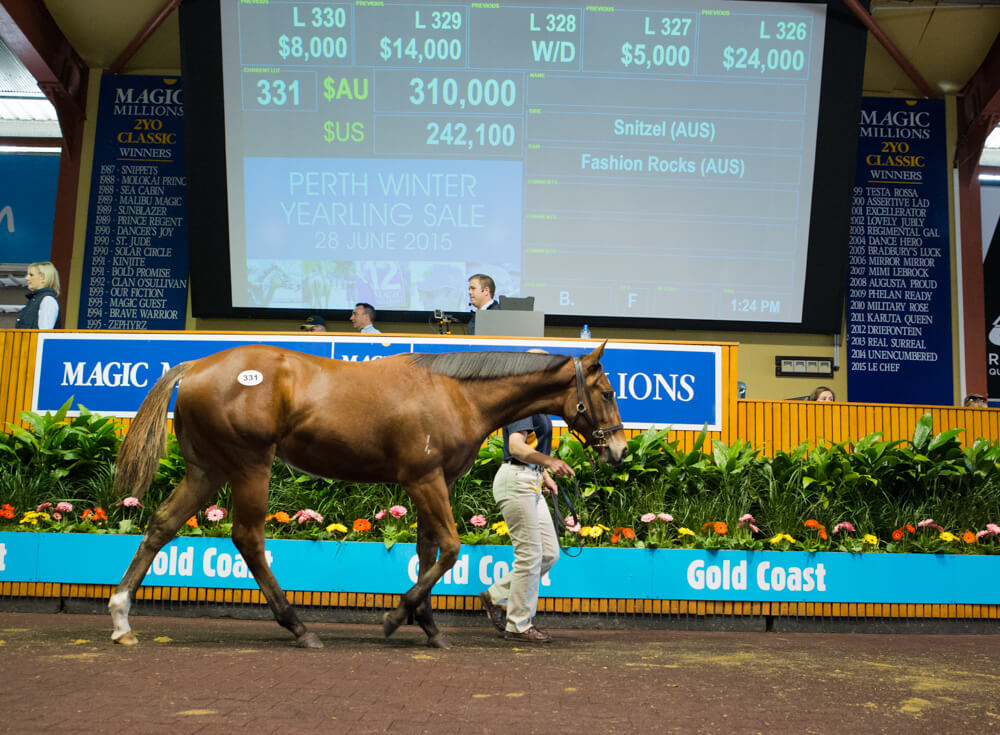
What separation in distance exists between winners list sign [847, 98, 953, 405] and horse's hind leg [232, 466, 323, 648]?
10.9 m

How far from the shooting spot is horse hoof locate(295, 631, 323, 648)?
4949mm

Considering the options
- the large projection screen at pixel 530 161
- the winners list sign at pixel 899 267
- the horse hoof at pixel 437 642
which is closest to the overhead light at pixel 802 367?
the winners list sign at pixel 899 267

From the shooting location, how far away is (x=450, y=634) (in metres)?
6.04

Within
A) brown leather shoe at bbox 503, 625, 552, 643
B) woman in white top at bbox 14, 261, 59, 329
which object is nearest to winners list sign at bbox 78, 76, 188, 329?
woman in white top at bbox 14, 261, 59, 329

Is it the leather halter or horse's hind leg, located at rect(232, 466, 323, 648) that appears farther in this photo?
the leather halter

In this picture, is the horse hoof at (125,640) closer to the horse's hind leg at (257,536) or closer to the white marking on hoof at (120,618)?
the white marking on hoof at (120,618)

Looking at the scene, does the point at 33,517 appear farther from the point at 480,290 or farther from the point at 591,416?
the point at 591,416

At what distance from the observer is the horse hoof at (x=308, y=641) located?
4.95 meters

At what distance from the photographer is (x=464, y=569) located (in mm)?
6602

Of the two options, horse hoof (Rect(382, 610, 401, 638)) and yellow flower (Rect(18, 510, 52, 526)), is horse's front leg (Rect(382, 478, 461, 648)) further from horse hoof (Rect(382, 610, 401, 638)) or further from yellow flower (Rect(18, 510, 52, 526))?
yellow flower (Rect(18, 510, 52, 526))

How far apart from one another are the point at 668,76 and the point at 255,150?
18.7ft

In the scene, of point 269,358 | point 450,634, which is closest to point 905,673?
point 450,634

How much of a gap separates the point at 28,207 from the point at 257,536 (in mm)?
12681

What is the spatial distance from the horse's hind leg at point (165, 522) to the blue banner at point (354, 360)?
8.75 feet
